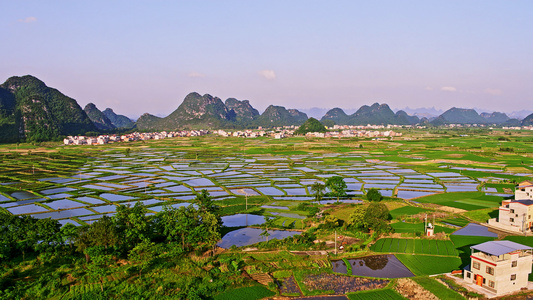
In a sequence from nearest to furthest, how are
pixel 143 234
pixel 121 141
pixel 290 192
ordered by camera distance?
1. pixel 143 234
2. pixel 290 192
3. pixel 121 141

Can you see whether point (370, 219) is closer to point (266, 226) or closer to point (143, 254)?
point (266, 226)

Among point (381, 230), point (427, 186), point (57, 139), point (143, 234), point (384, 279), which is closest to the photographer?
point (384, 279)

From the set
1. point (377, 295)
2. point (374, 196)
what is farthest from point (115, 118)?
point (377, 295)

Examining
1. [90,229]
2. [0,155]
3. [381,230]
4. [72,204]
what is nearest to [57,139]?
[0,155]

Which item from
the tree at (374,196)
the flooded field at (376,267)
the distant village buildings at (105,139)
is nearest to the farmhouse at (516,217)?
the tree at (374,196)

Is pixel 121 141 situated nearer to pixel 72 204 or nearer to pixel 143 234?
pixel 72 204

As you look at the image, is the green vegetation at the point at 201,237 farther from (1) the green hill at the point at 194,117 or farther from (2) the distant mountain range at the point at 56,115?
(1) the green hill at the point at 194,117

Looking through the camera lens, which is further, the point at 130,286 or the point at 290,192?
the point at 290,192

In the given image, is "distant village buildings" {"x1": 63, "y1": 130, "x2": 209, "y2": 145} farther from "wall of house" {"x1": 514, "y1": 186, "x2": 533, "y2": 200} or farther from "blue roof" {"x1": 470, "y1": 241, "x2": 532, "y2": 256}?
"blue roof" {"x1": 470, "y1": 241, "x2": 532, "y2": 256}
